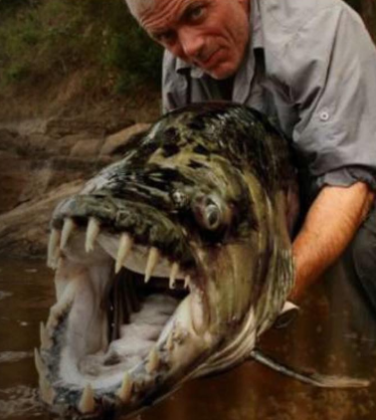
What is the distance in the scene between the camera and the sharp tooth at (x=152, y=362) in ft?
6.94

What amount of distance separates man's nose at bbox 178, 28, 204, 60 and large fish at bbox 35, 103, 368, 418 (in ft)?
2.00

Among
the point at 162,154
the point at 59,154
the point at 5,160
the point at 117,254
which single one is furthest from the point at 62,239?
the point at 5,160

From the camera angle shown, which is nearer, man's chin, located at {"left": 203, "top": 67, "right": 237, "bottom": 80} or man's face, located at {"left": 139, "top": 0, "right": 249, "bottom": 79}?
man's face, located at {"left": 139, "top": 0, "right": 249, "bottom": 79}

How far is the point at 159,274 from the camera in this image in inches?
87.4

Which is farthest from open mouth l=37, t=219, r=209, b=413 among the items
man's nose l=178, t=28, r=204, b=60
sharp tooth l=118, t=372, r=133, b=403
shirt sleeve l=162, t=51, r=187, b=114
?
shirt sleeve l=162, t=51, r=187, b=114

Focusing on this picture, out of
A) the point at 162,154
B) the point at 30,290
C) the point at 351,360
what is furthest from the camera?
the point at 30,290

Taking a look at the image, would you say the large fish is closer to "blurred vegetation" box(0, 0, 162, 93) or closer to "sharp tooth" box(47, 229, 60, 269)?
"sharp tooth" box(47, 229, 60, 269)

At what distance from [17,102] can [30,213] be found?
32.1 feet

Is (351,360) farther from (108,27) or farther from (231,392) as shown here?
(108,27)

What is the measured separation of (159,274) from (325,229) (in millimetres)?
784

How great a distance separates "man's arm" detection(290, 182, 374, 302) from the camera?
277 cm

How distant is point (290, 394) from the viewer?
4773 mm

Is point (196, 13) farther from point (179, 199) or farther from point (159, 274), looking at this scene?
point (159, 274)

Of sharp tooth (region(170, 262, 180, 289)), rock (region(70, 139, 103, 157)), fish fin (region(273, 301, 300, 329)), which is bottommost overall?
rock (region(70, 139, 103, 157))
